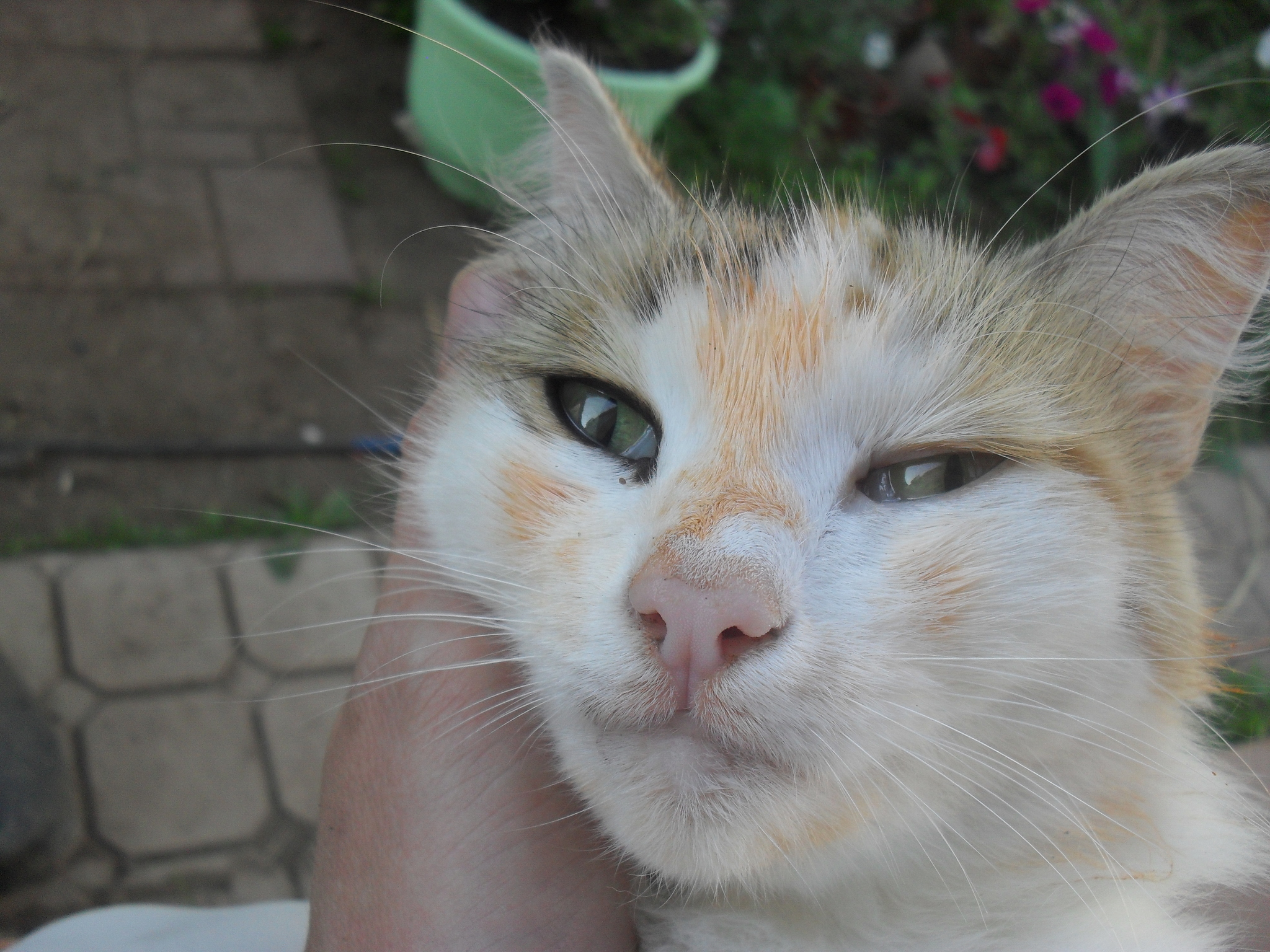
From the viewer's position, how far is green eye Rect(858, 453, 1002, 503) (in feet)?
5.12

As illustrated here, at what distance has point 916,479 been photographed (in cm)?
156

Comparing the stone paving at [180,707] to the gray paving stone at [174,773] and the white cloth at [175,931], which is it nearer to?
the gray paving stone at [174,773]

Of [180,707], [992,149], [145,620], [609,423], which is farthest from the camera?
[992,149]

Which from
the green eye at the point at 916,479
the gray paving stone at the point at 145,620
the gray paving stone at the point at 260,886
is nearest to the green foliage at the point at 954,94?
the gray paving stone at the point at 145,620

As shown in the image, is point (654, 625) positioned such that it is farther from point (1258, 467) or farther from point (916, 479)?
point (1258, 467)

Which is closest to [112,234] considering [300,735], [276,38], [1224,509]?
[276,38]

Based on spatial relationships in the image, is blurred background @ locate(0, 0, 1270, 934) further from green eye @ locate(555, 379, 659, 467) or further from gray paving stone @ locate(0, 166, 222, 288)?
green eye @ locate(555, 379, 659, 467)

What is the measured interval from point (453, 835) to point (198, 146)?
14.2 feet

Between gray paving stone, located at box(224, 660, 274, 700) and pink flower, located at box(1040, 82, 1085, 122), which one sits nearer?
gray paving stone, located at box(224, 660, 274, 700)

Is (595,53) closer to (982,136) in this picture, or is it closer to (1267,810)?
(982,136)

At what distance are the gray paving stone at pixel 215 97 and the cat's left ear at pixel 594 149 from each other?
11.7ft

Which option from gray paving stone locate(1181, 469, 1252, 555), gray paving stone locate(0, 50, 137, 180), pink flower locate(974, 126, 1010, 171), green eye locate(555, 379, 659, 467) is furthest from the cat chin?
gray paving stone locate(0, 50, 137, 180)

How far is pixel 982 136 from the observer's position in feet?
17.1

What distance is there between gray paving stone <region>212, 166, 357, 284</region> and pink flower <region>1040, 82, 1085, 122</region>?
367 cm
